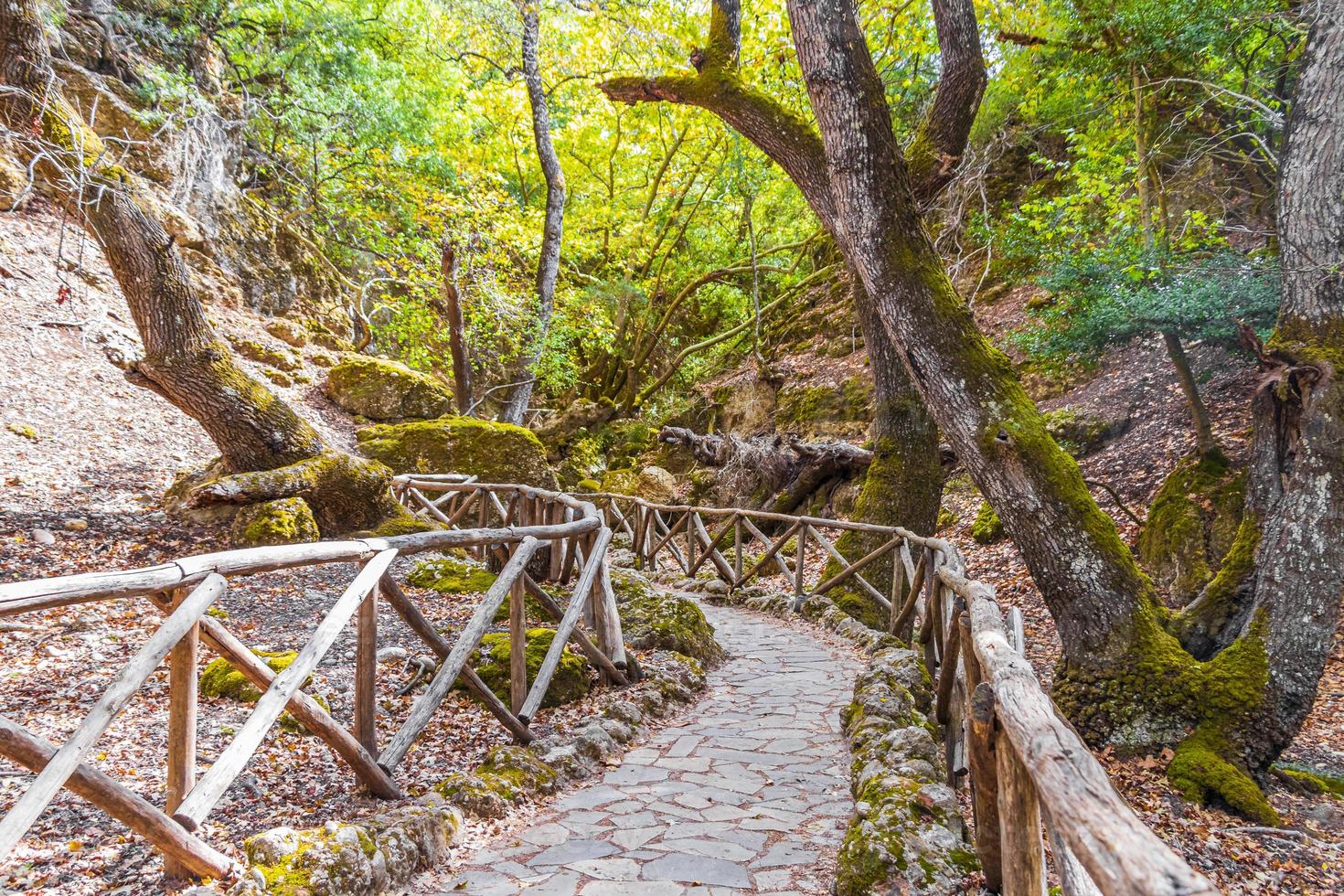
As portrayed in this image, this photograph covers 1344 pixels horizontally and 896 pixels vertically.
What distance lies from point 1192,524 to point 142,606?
28.9 feet

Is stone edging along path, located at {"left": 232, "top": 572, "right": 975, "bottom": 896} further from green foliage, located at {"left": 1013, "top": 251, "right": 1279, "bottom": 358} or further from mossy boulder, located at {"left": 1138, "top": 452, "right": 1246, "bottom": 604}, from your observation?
green foliage, located at {"left": 1013, "top": 251, "right": 1279, "bottom": 358}

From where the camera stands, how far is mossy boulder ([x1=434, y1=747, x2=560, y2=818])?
9.67ft

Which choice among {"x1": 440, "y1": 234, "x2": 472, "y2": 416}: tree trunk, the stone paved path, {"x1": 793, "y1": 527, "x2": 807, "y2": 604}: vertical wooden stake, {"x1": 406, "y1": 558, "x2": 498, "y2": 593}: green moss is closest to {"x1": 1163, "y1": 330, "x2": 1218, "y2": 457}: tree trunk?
{"x1": 793, "y1": 527, "x2": 807, "y2": 604}: vertical wooden stake

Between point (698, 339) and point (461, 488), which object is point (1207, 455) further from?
point (698, 339)

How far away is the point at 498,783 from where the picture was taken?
312 centimetres

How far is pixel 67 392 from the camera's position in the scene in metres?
8.56

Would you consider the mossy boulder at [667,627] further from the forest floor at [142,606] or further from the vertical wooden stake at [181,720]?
the vertical wooden stake at [181,720]

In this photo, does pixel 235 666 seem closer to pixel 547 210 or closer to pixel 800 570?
pixel 800 570

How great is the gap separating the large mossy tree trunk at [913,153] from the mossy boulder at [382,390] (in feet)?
27.5

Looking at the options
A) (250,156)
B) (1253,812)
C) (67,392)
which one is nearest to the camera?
(1253,812)

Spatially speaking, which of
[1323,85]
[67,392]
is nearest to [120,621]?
[67,392]

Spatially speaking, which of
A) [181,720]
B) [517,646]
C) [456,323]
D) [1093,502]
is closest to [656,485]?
[456,323]

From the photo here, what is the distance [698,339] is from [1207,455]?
42.6 ft

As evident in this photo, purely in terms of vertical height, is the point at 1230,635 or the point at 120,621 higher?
the point at 1230,635
